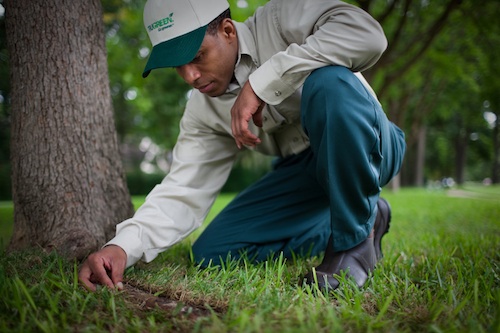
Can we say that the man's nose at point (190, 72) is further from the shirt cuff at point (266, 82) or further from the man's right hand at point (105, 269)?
the man's right hand at point (105, 269)

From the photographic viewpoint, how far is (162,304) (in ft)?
4.70

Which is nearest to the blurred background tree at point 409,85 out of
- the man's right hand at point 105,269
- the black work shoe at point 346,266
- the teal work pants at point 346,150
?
the man's right hand at point 105,269

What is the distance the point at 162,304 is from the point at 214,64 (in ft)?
3.56

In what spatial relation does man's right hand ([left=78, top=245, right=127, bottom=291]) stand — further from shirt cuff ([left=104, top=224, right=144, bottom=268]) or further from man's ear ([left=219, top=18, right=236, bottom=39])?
A: man's ear ([left=219, top=18, right=236, bottom=39])

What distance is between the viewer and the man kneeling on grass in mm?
1677

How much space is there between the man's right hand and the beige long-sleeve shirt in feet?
0.18

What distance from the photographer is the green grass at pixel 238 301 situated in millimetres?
1206

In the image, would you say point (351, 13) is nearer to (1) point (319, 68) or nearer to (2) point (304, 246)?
(1) point (319, 68)

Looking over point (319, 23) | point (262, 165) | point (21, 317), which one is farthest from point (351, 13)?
point (262, 165)

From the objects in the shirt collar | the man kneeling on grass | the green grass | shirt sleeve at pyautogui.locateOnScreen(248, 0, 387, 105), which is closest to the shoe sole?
the man kneeling on grass

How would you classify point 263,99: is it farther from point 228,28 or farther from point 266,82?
point 228,28

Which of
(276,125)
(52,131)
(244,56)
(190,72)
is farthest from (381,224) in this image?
(52,131)

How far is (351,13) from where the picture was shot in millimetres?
1771

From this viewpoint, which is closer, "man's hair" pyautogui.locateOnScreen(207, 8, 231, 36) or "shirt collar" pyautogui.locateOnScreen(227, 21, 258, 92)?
"man's hair" pyautogui.locateOnScreen(207, 8, 231, 36)
